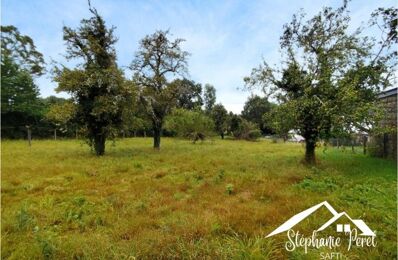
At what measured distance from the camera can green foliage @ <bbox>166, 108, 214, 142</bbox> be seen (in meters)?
29.4

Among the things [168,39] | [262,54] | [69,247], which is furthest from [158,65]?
[69,247]

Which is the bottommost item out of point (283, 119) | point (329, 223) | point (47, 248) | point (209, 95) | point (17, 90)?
point (47, 248)

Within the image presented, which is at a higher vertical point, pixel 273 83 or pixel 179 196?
pixel 273 83

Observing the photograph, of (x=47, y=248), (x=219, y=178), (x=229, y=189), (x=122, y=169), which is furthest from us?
(x=122, y=169)

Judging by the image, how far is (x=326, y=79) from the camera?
1033 centimetres

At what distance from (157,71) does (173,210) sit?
16.0 m

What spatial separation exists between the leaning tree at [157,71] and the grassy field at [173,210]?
1052cm

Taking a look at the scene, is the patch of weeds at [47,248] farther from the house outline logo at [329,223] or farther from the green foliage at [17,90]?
the green foliage at [17,90]

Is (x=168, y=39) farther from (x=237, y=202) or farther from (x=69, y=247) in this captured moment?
(x=69, y=247)

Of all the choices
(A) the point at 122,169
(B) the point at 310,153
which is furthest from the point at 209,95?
(A) the point at 122,169

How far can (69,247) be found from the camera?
3.87 m

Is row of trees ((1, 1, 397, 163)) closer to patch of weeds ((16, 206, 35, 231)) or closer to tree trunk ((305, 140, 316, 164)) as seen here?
tree trunk ((305, 140, 316, 164))

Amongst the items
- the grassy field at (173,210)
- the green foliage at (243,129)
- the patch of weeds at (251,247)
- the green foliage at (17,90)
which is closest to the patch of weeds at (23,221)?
the grassy field at (173,210)

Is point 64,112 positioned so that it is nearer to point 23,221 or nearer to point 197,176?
point 197,176
